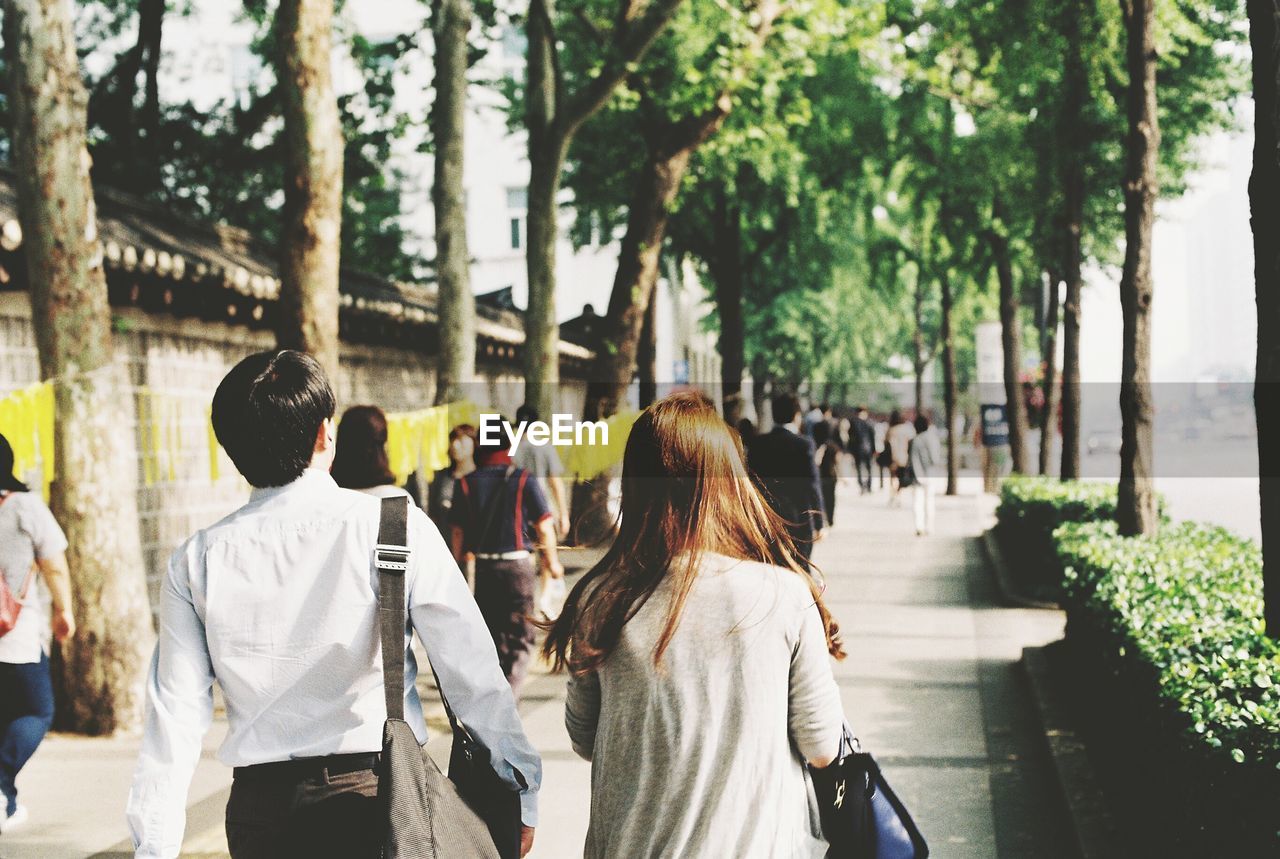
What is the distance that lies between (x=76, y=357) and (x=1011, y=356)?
21147 millimetres

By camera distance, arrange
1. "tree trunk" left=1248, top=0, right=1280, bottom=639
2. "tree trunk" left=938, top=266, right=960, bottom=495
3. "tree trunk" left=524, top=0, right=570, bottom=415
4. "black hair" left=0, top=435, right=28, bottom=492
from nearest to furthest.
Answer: "tree trunk" left=1248, top=0, right=1280, bottom=639
"black hair" left=0, top=435, right=28, bottom=492
"tree trunk" left=524, top=0, right=570, bottom=415
"tree trunk" left=938, top=266, right=960, bottom=495

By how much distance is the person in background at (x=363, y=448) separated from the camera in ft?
20.2

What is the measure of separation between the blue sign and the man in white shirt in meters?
26.2

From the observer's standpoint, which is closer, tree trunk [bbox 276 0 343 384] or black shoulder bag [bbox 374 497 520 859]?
black shoulder bag [bbox 374 497 520 859]

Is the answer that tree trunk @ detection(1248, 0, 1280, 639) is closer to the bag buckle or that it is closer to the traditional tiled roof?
the bag buckle

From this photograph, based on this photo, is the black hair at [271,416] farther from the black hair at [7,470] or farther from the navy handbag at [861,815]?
the black hair at [7,470]

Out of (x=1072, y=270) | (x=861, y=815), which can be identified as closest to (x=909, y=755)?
(x=861, y=815)

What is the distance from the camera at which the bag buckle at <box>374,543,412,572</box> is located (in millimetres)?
2814

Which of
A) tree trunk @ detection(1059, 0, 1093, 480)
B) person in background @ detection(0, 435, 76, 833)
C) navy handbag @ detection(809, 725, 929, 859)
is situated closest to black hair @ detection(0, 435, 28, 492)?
person in background @ detection(0, 435, 76, 833)

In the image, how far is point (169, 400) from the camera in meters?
11.5

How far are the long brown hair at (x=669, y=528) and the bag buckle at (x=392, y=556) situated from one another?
1.13ft

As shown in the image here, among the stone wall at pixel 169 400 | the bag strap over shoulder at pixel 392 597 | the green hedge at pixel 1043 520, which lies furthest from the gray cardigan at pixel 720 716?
the green hedge at pixel 1043 520

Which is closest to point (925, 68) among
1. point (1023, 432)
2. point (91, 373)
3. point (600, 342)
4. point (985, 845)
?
point (1023, 432)

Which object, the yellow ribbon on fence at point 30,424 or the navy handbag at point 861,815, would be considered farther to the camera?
the yellow ribbon on fence at point 30,424
